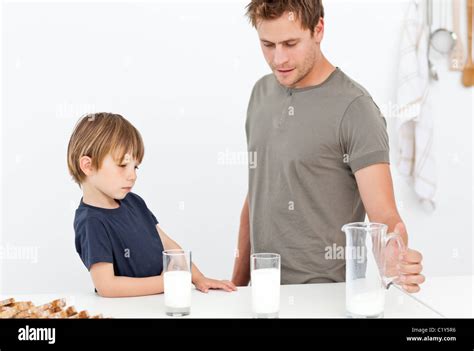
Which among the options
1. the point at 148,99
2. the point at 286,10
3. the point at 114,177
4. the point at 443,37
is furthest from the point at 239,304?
the point at 443,37

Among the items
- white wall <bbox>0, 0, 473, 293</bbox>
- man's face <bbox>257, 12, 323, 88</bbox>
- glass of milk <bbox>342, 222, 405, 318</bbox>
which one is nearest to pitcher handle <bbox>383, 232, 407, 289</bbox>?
glass of milk <bbox>342, 222, 405, 318</bbox>

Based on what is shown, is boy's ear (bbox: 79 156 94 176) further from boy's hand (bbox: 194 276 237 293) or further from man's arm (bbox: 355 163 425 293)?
man's arm (bbox: 355 163 425 293)

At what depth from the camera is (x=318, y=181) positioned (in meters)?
1.57

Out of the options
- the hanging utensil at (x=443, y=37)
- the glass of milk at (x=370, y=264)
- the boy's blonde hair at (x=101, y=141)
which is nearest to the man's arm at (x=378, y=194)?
the glass of milk at (x=370, y=264)

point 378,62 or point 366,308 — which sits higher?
point 378,62

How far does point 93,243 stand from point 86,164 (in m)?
0.17

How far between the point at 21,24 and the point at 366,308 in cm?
174

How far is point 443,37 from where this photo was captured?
8.18 feet

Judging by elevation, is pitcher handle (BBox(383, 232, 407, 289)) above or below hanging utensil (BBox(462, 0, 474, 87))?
below

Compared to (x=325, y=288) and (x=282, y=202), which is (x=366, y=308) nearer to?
(x=325, y=288)

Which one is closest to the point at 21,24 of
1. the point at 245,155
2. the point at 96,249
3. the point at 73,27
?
the point at 73,27

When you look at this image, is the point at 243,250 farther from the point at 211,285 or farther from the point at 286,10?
the point at 286,10
